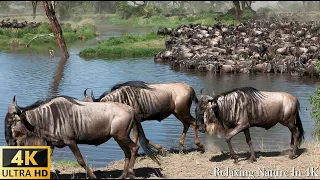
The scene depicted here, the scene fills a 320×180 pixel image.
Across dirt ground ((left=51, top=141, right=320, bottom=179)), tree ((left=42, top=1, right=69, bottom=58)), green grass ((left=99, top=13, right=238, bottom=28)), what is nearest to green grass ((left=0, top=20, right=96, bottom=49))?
tree ((left=42, top=1, right=69, bottom=58))

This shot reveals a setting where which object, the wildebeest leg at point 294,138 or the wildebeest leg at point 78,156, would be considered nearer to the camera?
the wildebeest leg at point 78,156

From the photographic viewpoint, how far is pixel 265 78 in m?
29.0

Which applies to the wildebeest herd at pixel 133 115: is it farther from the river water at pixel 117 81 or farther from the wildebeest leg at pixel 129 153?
the river water at pixel 117 81

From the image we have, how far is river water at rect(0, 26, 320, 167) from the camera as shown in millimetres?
13984

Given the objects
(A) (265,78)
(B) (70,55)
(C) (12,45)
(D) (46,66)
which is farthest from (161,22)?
(A) (265,78)

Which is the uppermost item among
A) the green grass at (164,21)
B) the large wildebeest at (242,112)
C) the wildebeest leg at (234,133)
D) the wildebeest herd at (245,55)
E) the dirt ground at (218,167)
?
the large wildebeest at (242,112)

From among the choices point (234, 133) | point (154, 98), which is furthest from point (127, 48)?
point (234, 133)

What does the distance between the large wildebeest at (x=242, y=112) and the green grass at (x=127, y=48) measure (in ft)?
96.5

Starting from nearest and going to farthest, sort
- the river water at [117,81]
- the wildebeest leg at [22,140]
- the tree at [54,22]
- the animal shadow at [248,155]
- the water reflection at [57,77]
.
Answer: the wildebeest leg at [22,140] → the animal shadow at [248,155] → the river water at [117,81] → the water reflection at [57,77] → the tree at [54,22]

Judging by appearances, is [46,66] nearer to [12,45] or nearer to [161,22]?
[12,45]

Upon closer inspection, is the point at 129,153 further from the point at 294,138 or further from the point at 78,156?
the point at 294,138

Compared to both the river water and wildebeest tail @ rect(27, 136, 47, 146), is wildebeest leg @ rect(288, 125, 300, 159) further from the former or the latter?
wildebeest tail @ rect(27, 136, 47, 146)

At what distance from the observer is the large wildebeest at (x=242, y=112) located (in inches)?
437

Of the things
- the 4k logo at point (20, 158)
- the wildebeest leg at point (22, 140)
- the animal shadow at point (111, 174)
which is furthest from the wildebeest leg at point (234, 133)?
the wildebeest leg at point (22, 140)
